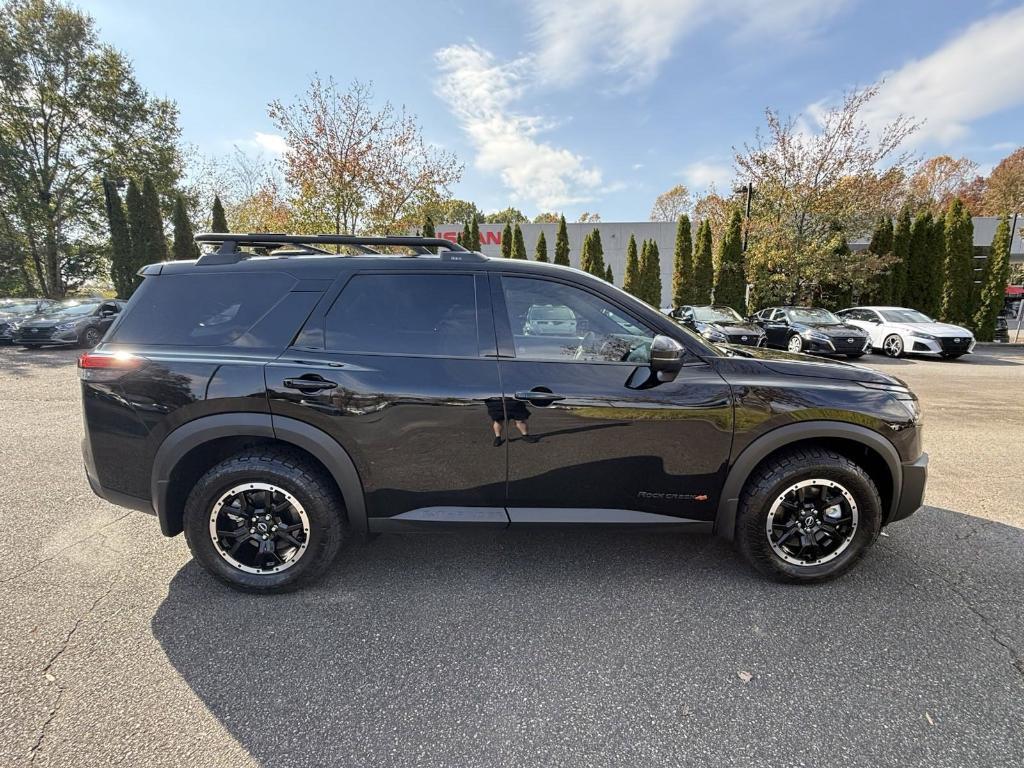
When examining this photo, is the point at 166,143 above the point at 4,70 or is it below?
below

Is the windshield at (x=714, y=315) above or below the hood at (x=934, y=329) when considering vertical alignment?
above

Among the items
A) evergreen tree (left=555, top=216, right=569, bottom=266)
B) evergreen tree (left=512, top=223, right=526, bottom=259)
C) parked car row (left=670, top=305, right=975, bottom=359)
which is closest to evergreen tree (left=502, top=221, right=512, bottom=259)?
evergreen tree (left=512, top=223, right=526, bottom=259)

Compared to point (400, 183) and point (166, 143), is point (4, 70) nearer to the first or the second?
point (166, 143)

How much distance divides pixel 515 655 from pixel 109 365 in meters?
2.63

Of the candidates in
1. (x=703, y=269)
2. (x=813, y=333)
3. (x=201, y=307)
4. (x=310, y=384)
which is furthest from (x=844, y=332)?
(x=201, y=307)

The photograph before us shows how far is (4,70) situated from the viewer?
67.7 feet

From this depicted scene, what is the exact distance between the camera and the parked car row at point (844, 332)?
12562mm

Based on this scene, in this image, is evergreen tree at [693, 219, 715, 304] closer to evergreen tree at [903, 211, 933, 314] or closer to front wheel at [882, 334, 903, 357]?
evergreen tree at [903, 211, 933, 314]

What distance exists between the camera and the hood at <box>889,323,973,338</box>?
12617 mm

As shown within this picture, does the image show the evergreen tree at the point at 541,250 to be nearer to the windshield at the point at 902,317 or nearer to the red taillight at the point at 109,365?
the windshield at the point at 902,317

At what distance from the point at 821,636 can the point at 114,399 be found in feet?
12.8

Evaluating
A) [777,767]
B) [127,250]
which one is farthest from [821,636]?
[127,250]

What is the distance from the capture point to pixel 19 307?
14914mm

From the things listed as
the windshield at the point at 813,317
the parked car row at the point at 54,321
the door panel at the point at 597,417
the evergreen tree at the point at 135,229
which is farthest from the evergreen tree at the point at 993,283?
the evergreen tree at the point at 135,229
